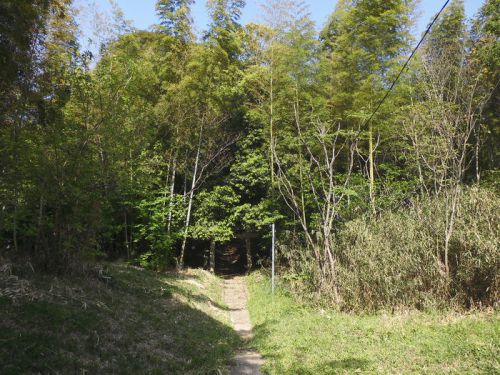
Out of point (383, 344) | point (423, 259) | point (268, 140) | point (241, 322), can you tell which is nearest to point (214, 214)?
point (268, 140)

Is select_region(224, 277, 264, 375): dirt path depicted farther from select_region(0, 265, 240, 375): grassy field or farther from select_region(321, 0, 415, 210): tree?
select_region(321, 0, 415, 210): tree

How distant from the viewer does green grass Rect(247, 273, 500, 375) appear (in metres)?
4.25

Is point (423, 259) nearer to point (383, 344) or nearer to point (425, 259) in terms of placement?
point (425, 259)

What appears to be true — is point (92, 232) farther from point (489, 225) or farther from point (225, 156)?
point (225, 156)

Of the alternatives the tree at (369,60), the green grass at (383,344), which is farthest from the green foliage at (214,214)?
the green grass at (383,344)

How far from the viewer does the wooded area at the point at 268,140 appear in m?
6.07

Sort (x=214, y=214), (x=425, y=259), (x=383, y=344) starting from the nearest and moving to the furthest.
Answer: (x=383, y=344) < (x=425, y=259) < (x=214, y=214)

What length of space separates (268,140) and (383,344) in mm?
8060

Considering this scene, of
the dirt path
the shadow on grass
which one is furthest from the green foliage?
the shadow on grass

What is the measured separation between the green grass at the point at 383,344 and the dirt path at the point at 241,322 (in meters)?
0.18

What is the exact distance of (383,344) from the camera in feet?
16.8

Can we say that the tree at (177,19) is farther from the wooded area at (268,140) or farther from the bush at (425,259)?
the bush at (425,259)

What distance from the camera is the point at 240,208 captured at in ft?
44.7

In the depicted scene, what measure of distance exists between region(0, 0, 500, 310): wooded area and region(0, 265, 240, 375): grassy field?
0.93 meters
